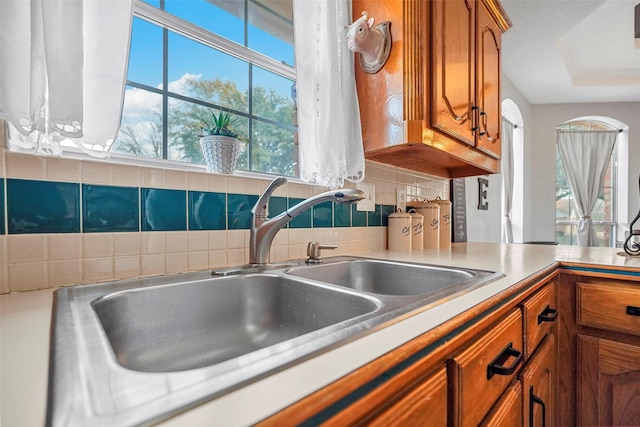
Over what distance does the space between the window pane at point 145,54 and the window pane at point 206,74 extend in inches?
1.5

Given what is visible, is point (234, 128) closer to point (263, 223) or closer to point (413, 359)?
point (263, 223)

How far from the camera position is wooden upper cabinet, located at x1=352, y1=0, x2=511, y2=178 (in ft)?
3.81

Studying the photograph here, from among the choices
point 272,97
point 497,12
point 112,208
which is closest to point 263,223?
point 112,208

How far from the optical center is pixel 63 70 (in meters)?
0.56

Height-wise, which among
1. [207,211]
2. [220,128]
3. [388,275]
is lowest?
[388,275]

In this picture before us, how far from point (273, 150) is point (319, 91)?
0.98ft

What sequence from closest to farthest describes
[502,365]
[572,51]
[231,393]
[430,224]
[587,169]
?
[231,393] < [502,365] < [430,224] < [572,51] < [587,169]

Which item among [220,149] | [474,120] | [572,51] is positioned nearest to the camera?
[220,149]

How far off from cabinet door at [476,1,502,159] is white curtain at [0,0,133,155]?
58.0 inches

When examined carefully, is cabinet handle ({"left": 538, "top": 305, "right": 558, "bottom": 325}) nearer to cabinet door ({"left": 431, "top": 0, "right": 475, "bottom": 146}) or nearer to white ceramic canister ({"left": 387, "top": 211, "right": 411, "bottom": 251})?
white ceramic canister ({"left": 387, "top": 211, "right": 411, "bottom": 251})

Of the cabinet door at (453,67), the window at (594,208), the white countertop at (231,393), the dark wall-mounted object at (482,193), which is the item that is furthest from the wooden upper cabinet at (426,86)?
the window at (594,208)

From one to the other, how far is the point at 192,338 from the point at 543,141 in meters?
4.91

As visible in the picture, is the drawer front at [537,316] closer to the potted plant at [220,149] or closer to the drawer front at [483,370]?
the drawer front at [483,370]

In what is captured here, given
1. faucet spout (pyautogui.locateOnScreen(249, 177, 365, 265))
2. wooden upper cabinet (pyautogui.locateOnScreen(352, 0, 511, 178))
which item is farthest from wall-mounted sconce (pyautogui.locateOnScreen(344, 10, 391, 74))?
faucet spout (pyautogui.locateOnScreen(249, 177, 365, 265))
